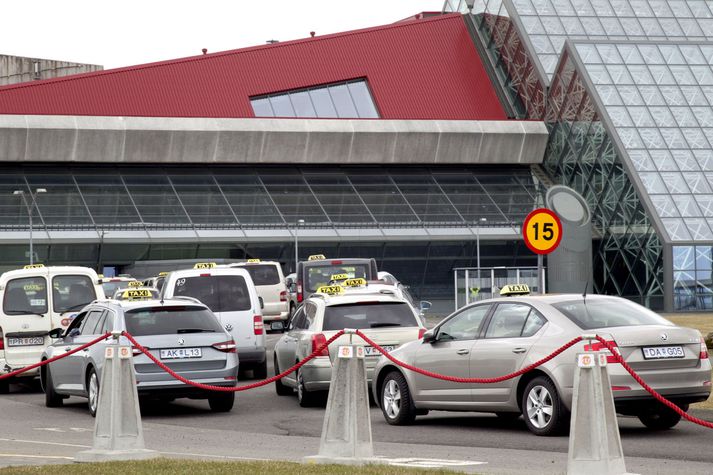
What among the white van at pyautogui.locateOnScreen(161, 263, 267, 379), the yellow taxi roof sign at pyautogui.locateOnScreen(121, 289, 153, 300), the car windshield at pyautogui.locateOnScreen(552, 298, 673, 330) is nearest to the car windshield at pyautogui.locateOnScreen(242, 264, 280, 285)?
the white van at pyautogui.locateOnScreen(161, 263, 267, 379)

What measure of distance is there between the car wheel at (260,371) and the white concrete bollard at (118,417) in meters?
10.5

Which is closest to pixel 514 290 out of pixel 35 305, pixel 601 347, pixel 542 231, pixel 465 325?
pixel 465 325

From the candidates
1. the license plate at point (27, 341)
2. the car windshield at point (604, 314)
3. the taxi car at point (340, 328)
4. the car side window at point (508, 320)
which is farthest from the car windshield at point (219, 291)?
the car windshield at point (604, 314)

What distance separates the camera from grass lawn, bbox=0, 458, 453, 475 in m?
10.7

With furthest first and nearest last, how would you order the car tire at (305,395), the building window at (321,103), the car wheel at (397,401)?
the building window at (321,103) → the car tire at (305,395) → the car wheel at (397,401)

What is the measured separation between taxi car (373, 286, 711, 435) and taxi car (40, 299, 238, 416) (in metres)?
2.64

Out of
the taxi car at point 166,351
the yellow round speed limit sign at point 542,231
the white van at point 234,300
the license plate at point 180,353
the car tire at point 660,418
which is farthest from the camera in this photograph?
the white van at point 234,300

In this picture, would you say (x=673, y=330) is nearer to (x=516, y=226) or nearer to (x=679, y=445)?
(x=679, y=445)

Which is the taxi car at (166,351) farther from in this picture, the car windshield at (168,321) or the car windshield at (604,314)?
the car windshield at (604,314)

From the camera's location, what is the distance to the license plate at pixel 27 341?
2192cm

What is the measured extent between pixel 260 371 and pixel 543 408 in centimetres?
986

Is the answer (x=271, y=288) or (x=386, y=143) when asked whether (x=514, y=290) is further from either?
(x=386, y=143)

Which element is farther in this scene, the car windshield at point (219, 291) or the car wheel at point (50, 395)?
the car windshield at point (219, 291)

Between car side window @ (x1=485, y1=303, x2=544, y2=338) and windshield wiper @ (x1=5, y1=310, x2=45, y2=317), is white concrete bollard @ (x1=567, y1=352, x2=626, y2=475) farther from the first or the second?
windshield wiper @ (x1=5, y1=310, x2=45, y2=317)
